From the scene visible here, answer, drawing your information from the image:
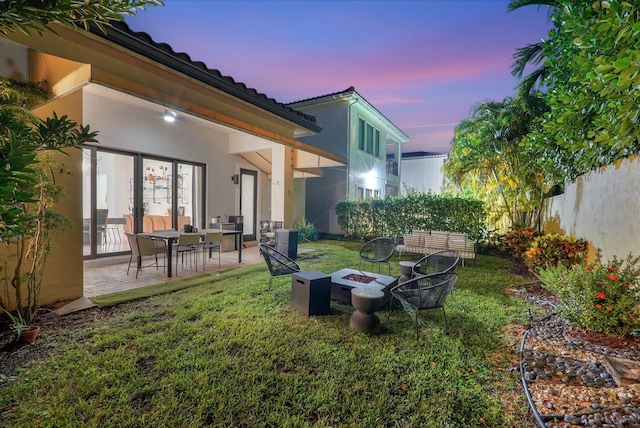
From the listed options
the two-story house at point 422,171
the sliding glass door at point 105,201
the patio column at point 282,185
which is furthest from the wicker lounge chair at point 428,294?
the two-story house at point 422,171

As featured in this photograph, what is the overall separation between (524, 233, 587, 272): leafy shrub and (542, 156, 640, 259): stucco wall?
24 cm

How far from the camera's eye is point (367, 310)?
3631mm

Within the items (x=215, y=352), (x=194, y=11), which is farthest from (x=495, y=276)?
(x=194, y=11)

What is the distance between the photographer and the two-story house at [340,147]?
1430 cm

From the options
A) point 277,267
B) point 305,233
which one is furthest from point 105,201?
point 305,233

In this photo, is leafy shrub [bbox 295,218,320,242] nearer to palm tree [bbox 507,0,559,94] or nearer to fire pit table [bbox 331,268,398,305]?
fire pit table [bbox 331,268,398,305]

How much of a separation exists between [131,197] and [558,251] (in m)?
10.9

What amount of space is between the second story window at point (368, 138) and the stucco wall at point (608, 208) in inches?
400

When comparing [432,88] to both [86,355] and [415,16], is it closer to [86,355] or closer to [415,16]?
[415,16]

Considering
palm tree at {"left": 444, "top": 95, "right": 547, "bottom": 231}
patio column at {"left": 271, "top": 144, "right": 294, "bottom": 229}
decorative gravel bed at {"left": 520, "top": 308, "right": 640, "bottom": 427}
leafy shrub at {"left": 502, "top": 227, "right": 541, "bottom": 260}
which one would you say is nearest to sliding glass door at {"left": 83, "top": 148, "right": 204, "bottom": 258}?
patio column at {"left": 271, "top": 144, "right": 294, "bottom": 229}

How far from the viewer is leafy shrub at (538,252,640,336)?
3.38 metres

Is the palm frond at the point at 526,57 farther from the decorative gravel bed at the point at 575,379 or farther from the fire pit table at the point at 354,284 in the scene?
the fire pit table at the point at 354,284

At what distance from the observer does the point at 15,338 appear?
315 cm

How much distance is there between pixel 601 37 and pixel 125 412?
250 inches
